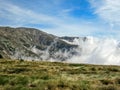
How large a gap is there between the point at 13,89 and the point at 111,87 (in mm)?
7901

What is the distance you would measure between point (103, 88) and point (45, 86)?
15.5 feet

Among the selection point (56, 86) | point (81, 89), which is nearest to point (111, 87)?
point (81, 89)

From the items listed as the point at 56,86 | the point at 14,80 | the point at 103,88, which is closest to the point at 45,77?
the point at 14,80

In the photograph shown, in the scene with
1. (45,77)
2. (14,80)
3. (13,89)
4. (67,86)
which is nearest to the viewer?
(13,89)

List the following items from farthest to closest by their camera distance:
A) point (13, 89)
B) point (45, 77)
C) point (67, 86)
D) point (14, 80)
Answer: point (45, 77) → point (14, 80) → point (67, 86) → point (13, 89)

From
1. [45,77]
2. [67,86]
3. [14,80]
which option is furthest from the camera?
[45,77]

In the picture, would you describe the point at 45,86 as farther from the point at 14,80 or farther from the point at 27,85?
the point at 14,80

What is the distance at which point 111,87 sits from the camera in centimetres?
2420

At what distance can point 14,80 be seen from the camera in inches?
1072

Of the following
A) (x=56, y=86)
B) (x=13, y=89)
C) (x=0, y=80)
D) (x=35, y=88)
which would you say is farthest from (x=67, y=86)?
(x=0, y=80)

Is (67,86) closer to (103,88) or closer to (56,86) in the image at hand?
(56,86)

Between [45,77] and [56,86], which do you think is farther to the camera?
[45,77]

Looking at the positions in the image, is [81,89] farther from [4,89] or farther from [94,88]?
[4,89]

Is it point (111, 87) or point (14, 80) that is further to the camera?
point (14, 80)
